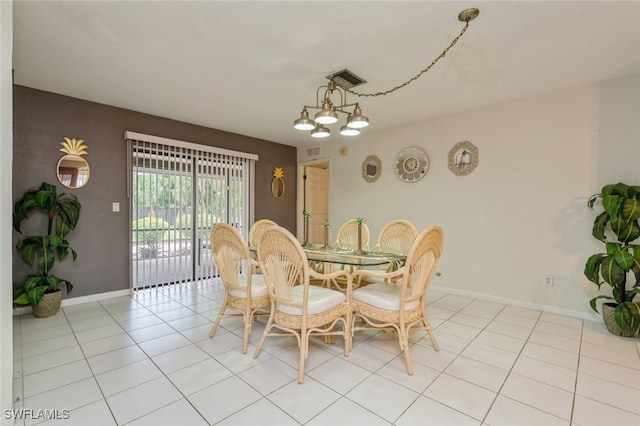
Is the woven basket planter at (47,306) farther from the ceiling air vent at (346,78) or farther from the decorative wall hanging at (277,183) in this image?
the ceiling air vent at (346,78)

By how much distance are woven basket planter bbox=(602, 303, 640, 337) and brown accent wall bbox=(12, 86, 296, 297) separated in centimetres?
544

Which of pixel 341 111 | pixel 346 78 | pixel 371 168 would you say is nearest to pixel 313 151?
pixel 371 168

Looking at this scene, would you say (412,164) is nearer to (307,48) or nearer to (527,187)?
(527,187)

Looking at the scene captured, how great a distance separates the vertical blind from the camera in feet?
13.1

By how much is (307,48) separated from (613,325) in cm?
373

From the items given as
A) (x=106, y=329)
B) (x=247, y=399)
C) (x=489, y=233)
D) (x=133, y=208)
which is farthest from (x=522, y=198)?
(x=133, y=208)

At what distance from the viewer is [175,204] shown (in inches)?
168

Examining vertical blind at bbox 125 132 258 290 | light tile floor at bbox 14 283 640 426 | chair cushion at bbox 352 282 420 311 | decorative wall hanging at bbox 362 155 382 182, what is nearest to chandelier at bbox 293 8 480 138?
chair cushion at bbox 352 282 420 311

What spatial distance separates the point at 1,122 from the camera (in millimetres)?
1366

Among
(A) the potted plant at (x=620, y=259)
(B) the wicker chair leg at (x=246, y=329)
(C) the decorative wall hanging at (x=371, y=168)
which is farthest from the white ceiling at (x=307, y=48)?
(B) the wicker chair leg at (x=246, y=329)

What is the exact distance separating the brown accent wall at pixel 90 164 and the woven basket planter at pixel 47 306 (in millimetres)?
421

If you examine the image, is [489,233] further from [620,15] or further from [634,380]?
[620,15]

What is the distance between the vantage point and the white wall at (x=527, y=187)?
3002 millimetres

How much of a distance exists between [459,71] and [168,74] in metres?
2.83
